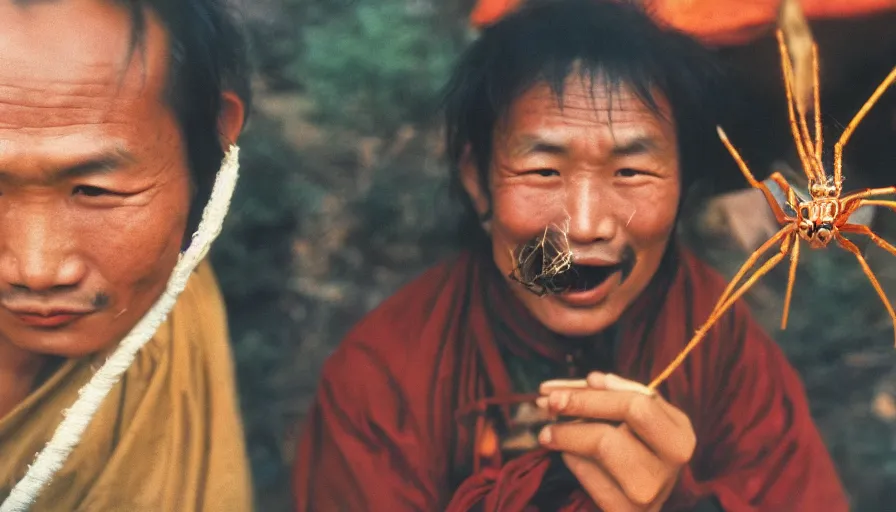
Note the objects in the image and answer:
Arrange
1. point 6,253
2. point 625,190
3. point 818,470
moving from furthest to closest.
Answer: point 818,470, point 625,190, point 6,253

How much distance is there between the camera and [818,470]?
279 centimetres

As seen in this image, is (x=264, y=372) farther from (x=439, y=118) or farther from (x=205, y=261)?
(x=439, y=118)

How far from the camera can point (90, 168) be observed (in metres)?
2.40

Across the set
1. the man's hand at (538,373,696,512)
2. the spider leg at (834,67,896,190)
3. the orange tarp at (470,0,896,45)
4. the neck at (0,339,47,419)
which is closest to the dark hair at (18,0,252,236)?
the neck at (0,339,47,419)

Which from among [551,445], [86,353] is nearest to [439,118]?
[551,445]

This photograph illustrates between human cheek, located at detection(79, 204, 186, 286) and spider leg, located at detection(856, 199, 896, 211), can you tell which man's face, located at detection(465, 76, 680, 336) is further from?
human cheek, located at detection(79, 204, 186, 286)

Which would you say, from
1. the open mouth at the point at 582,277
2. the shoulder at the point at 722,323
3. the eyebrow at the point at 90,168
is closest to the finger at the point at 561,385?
the open mouth at the point at 582,277

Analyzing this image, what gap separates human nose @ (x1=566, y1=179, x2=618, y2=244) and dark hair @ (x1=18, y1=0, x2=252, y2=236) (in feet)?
3.34

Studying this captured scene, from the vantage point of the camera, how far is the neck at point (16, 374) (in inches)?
101

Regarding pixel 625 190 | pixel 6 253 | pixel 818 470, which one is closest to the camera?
pixel 6 253

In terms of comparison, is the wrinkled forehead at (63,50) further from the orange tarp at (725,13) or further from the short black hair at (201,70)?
the orange tarp at (725,13)

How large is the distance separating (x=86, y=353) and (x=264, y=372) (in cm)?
52

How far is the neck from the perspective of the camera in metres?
2.55

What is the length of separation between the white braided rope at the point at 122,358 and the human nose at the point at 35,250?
0.27 metres
